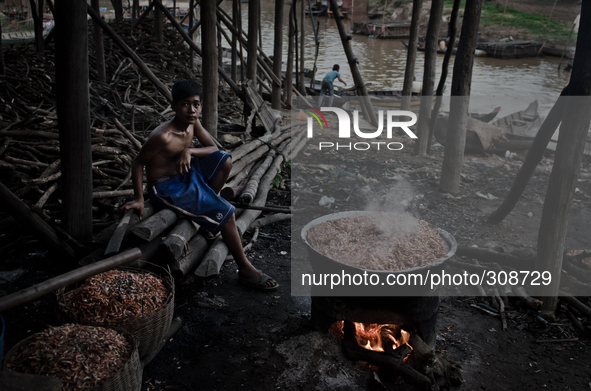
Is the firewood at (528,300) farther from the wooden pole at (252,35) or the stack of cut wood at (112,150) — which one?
the wooden pole at (252,35)

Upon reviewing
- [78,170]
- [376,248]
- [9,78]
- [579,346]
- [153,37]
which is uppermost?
[153,37]

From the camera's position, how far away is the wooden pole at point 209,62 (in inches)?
212

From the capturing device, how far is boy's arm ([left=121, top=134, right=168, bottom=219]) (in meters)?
3.41

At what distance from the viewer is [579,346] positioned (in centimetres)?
352

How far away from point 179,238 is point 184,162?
660 millimetres

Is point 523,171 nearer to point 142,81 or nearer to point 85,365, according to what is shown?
point 85,365

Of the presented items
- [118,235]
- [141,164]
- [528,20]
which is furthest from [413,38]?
[528,20]

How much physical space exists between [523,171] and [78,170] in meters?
4.45

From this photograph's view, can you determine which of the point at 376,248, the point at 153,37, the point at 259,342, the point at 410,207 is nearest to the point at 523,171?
the point at 410,207

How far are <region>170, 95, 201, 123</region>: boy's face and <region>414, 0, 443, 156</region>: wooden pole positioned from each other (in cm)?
553

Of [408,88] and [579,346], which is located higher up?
[408,88]

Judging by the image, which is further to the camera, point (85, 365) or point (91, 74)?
point (91, 74)

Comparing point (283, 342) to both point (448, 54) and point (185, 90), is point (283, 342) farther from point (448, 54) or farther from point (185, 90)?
point (448, 54)

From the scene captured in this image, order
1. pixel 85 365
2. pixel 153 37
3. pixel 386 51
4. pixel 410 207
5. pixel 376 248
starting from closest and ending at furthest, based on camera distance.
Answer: pixel 85 365 < pixel 376 248 < pixel 410 207 < pixel 153 37 < pixel 386 51
